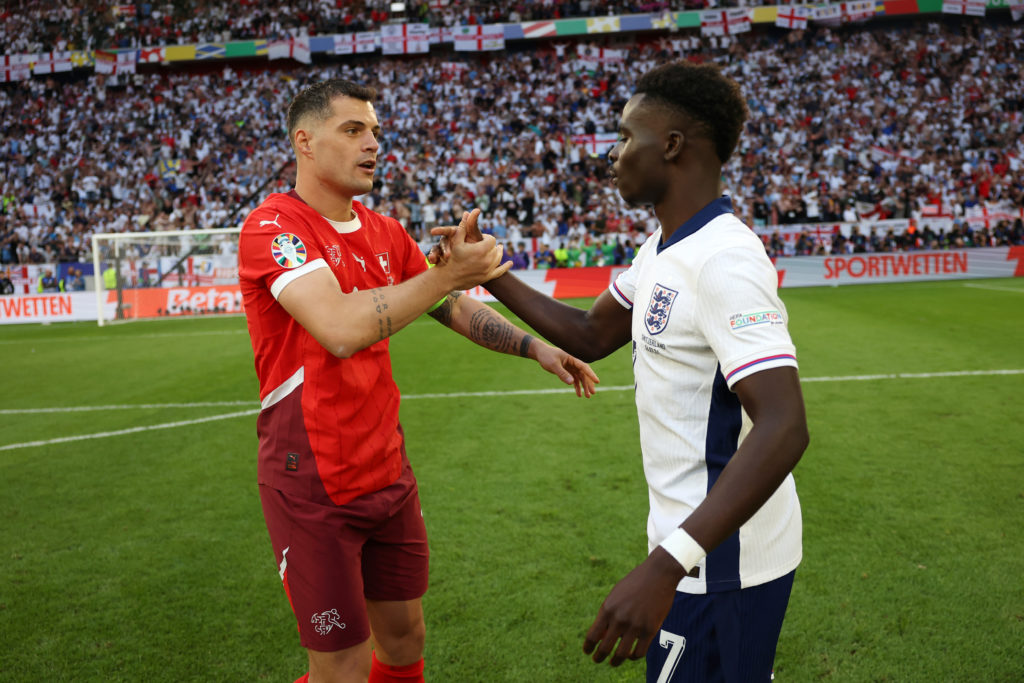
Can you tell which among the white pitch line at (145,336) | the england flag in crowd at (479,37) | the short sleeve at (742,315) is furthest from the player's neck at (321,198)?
the england flag in crowd at (479,37)

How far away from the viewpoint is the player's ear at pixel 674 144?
194 cm

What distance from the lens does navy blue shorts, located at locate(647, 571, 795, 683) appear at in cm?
180

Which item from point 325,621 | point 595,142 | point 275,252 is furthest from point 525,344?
point 595,142

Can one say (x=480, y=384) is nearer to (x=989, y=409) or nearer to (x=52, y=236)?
(x=989, y=409)

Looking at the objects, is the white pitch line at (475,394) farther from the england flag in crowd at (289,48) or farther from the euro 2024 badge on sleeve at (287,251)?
the england flag in crowd at (289,48)

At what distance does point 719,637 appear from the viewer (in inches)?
70.9

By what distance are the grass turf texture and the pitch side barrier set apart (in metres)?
9.16

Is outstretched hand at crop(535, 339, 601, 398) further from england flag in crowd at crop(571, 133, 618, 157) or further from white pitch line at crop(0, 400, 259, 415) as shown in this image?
england flag in crowd at crop(571, 133, 618, 157)

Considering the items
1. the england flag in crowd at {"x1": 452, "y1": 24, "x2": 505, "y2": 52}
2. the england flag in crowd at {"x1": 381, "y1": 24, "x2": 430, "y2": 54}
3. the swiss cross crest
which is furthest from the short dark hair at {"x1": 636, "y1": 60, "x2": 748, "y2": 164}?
the england flag in crowd at {"x1": 381, "y1": 24, "x2": 430, "y2": 54}

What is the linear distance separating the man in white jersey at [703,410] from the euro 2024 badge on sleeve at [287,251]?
103 centimetres

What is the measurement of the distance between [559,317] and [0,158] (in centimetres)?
3558

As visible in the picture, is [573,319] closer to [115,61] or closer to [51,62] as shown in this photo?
[115,61]

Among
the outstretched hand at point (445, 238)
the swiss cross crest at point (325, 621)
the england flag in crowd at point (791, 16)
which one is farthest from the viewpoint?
the england flag in crowd at point (791, 16)

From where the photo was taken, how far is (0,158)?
30453 millimetres
